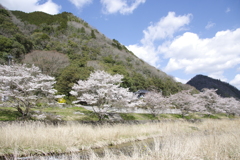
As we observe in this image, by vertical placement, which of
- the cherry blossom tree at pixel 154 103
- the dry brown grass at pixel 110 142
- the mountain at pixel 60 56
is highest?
the mountain at pixel 60 56

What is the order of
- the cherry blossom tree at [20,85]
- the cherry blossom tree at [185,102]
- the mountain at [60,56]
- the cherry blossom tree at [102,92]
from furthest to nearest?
the mountain at [60,56] → the cherry blossom tree at [185,102] → the cherry blossom tree at [102,92] → the cherry blossom tree at [20,85]

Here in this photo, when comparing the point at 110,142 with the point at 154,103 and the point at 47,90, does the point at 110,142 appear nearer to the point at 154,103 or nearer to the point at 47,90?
the point at 47,90

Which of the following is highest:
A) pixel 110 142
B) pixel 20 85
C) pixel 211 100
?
pixel 20 85

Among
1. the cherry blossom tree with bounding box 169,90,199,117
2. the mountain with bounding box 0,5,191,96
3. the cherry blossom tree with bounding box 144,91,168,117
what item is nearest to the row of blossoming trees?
the cherry blossom tree with bounding box 144,91,168,117

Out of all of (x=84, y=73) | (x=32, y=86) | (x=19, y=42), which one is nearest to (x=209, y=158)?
(x=32, y=86)

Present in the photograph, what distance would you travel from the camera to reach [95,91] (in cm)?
1507

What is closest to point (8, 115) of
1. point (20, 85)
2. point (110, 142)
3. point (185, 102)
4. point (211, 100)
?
point (20, 85)

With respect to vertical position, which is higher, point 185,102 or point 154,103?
point 185,102

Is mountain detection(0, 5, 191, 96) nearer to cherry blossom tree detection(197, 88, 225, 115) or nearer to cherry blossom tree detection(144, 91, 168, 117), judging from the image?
cherry blossom tree detection(197, 88, 225, 115)

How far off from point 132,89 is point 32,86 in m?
26.7

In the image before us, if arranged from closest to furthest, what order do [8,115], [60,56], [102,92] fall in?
1. [8,115]
2. [102,92]
3. [60,56]

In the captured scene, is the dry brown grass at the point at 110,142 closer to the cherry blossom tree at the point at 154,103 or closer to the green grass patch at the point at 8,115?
the green grass patch at the point at 8,115

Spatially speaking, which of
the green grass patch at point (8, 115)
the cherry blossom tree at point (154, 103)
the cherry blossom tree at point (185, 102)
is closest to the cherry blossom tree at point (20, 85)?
the green grass patch at point (8, 115)

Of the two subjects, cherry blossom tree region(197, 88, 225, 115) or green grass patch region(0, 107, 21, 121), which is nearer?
green grass patch region(0, 107, 21, 121)
